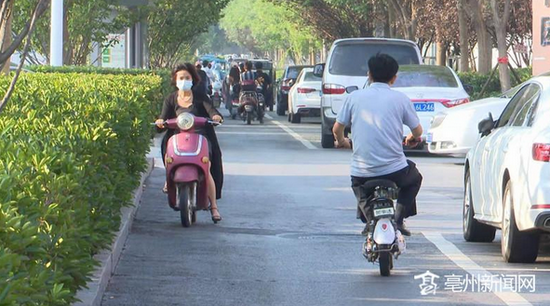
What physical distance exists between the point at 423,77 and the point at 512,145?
11.9 meters

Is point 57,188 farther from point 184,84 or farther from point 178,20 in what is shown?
point 178,20

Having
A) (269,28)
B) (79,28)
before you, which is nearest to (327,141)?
(79,28)

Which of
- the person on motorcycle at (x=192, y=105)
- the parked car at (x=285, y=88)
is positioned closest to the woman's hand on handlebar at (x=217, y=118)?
the person on motorcycle at (x=192, y=105)

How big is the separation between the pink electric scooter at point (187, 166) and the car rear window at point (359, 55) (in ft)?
36.8

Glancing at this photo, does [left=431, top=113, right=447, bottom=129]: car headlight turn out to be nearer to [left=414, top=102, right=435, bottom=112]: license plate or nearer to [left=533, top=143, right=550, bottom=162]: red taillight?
[left=414, top=102, right=435, bottom=112]: license plate

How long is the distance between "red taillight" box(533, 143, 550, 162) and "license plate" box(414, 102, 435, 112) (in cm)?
1170

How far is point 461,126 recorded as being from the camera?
1905 centimetres

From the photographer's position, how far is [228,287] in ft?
30.6

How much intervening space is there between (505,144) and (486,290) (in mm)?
1779

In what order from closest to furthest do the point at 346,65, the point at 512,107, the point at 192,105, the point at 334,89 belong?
the point at 512,107
the point at 192,105
the point at 334,89
the point at 346,65

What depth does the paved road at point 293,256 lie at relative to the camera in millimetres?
9008

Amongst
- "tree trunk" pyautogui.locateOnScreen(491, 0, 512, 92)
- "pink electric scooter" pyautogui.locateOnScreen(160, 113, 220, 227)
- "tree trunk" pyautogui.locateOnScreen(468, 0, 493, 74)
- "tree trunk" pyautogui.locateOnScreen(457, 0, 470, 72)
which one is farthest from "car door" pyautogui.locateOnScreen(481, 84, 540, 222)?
"tree trunk" pyautogui.locateOnScreen(457, 0, 470, 72)

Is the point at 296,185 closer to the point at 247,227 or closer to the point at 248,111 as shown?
the point at 247,227

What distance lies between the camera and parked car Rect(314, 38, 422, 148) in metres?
23.8
